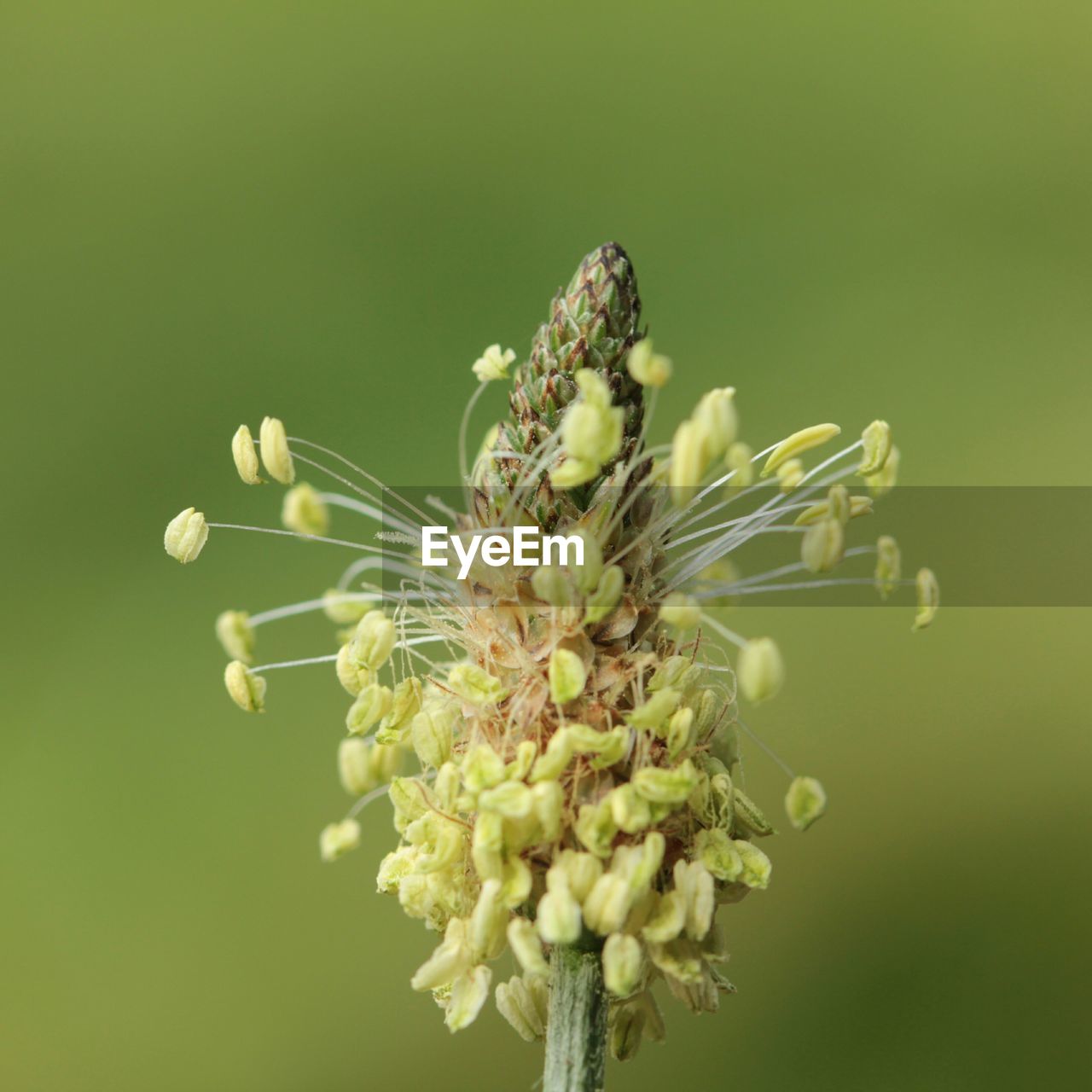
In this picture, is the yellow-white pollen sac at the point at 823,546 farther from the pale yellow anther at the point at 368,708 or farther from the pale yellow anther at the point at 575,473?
Result: the pale yellow anther at the point at 368,708

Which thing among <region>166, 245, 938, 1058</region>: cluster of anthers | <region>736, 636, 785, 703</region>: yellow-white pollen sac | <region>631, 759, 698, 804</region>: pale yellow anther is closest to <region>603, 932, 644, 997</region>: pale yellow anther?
<region>166, 245, 938, 1058</region>: cluster of anthers

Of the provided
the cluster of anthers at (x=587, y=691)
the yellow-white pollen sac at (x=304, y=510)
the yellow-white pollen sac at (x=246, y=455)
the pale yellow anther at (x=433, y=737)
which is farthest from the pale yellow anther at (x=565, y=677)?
the yellow-white pollen sac at (x=246, y=455)

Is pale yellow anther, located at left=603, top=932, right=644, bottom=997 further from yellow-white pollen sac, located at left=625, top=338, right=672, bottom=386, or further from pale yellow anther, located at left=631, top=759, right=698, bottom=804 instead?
yellow-white pollen sac, located at left=625, top=338, right=672, bottom=386

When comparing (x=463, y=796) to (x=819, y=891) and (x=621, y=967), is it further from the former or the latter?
(x=819, y=891)

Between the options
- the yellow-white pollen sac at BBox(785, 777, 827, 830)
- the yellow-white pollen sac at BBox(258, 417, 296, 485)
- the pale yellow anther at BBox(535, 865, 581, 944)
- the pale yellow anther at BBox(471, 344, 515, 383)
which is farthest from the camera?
the pale yellow anther at BBox(471, 344, 515, 383)

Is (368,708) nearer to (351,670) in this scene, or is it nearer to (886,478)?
(351,670)

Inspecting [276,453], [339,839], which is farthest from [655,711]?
[276,453]
